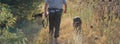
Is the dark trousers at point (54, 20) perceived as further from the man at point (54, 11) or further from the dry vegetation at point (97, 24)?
the dry vegetation at point (97, 24)

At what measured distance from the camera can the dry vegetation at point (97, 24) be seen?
344 inches

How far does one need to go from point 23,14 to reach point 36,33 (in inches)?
29.9

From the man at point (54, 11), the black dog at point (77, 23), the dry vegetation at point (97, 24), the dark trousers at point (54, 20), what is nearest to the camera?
the black dog at point (77, 23)

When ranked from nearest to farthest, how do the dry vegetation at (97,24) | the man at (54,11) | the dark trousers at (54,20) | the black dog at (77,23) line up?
the black dog at (77,23) → the dry vegetation at (97,24) → the man at (54,11) → the dark trousers at (54,20)

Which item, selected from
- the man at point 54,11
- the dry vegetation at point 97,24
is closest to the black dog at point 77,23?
the dry vegetation at point 97,24

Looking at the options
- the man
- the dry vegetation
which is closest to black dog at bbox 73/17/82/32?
the dry vegetation

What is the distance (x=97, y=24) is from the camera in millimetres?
9781

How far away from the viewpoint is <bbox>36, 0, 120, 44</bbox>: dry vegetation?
8.75 meters

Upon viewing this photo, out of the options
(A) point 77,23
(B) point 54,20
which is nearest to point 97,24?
(B) point 54,20

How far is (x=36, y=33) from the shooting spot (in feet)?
40.1

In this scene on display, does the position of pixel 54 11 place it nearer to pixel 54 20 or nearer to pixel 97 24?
pixel 54 20

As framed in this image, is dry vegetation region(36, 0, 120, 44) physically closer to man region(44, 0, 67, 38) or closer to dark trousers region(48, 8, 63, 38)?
dark trousers region(48, 8, 63, 38)

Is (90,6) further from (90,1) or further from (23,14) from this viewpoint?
(23,14)

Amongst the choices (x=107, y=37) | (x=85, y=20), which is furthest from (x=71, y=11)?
(x=107, y=37)
